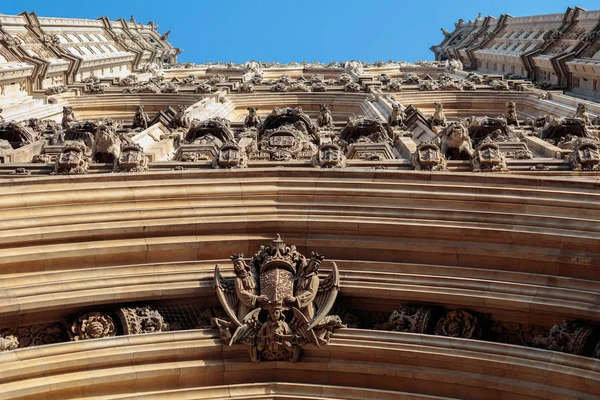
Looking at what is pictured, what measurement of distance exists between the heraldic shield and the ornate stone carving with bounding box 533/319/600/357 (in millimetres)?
3361

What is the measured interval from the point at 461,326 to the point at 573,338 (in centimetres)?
178

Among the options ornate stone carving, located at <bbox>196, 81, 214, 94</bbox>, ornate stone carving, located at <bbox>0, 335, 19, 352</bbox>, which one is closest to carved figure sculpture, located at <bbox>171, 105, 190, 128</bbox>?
ornate stone carving, located at <bbox>196, 81, 214, 94</bbox>

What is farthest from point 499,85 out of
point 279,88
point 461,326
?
point 461,326

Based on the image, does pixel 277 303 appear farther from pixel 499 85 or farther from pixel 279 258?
pixel 499 85

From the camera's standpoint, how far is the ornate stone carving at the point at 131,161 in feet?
50.0

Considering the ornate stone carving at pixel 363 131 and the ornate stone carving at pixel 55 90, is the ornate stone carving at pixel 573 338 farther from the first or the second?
the ornate stone carving at pixel 55 90

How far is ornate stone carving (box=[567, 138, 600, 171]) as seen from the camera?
14914 mm

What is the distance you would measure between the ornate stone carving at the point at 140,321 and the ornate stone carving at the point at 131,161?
130 inches

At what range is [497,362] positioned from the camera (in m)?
11.7

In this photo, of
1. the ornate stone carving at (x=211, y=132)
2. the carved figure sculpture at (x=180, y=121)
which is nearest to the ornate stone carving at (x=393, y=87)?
the carved figure sculpture at (x=180, y=121)

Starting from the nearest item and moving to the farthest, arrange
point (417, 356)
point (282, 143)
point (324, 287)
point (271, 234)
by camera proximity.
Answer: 1. point (417, 356)
2. point (324, 287)
3. point (271, 234)
4. point (282, 143)

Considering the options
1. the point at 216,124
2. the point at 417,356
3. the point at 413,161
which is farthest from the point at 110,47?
the point at 417,356

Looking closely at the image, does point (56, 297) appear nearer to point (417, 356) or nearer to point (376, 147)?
point (417, 356)

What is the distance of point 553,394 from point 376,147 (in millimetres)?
8668
